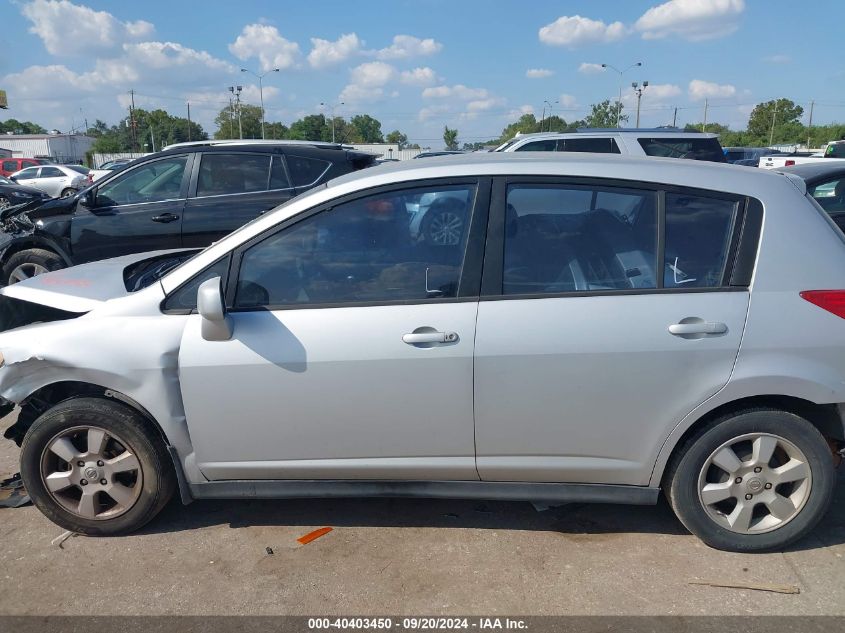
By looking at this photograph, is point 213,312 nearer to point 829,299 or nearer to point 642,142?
point 829,299

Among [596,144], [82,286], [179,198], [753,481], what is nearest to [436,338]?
[753,481]

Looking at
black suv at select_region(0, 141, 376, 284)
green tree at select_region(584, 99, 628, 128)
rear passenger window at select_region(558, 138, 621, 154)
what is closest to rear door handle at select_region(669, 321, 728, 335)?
black suv at select_region(0, 141, 376, 284)

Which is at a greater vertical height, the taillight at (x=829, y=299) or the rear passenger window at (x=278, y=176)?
the rear passenger window at (x=278, y=176)

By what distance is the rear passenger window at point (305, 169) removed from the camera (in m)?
7.15

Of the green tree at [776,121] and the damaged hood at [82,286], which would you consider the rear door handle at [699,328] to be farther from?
the green tree at [776,121]

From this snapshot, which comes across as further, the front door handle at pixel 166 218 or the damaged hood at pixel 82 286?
the front door handle at pixel 166 218

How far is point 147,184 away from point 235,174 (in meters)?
0.96

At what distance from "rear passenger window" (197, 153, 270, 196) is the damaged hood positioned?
3033 mm

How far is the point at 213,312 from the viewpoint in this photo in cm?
296

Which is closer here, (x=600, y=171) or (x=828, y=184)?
(x=600, y=171)

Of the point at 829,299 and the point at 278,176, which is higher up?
the point at 278,176

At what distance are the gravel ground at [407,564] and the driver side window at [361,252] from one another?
1236 mm

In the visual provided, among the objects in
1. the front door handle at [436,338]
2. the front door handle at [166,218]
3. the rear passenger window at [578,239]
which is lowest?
the front door handle at [436,338]

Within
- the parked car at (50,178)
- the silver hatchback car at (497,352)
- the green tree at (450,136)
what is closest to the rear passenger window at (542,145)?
the silver hatchback car at (497,352)
